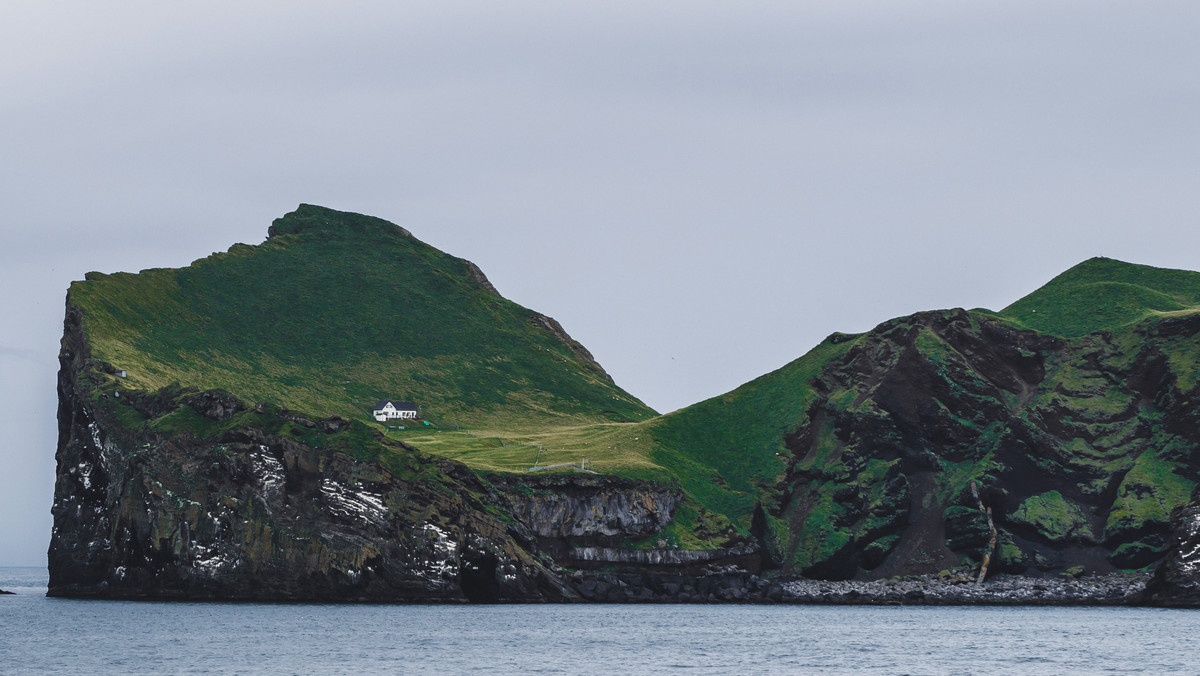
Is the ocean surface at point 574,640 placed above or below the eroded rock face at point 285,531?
below

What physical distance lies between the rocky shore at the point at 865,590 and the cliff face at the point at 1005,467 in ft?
23.4

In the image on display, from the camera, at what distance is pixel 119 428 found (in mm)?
152125

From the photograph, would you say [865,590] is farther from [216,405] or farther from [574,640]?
[216,405]

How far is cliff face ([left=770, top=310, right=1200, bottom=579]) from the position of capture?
169125 mm

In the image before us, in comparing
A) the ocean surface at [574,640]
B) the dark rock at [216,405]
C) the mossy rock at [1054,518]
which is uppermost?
the dark rock at [216,405]

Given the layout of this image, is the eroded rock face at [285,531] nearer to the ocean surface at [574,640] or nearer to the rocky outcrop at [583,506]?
the ocean surface at [574,640]


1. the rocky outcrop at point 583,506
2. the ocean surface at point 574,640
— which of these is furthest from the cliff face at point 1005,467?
the ocean surface at point 574,640

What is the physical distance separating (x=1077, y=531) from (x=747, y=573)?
149 feet

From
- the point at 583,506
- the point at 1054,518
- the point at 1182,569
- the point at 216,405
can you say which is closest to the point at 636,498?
the point at 583,506

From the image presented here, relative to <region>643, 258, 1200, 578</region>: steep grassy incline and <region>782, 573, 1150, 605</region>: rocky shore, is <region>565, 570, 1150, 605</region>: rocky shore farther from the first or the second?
<region>643, 258, 1200, 578</region>: steep grassy incline

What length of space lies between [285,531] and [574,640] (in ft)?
167

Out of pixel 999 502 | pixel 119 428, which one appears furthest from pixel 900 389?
pixel 119 428

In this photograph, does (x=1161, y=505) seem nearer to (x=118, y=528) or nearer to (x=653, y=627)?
(x=653, y=627)

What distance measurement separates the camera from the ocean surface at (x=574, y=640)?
8194cm
